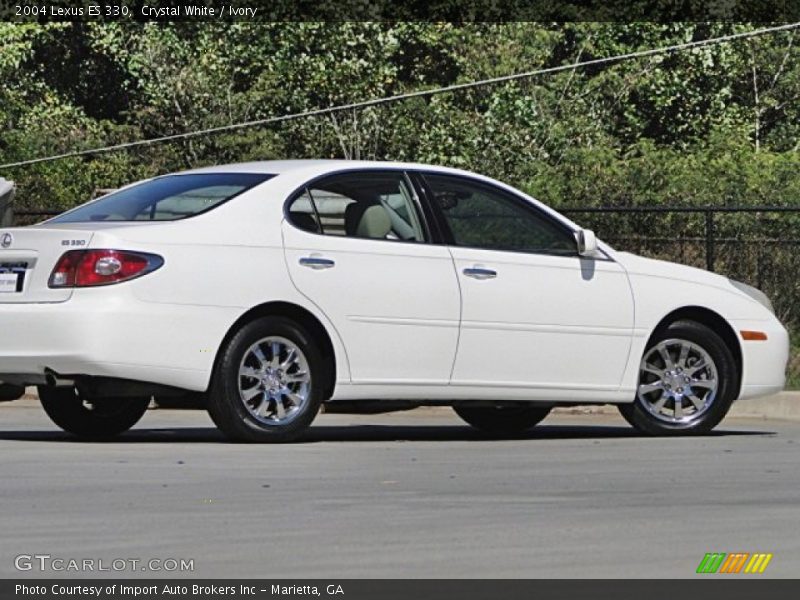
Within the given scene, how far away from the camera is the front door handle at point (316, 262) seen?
1177 centimetres

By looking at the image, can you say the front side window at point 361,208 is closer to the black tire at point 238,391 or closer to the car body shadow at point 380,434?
the black tire at point 238,391

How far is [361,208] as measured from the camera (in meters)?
12.2

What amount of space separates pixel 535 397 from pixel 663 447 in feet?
2.80

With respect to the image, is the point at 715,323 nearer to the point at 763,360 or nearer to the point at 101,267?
the point at 763,360

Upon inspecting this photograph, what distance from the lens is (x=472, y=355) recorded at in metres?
12.3

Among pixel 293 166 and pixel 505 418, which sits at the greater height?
pixel 293 166

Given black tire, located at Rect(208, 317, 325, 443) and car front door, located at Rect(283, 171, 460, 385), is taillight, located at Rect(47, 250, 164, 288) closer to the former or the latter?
black tire, located at Rect(208, 317, 325, 443)

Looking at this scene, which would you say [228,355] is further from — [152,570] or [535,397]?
[152,570]

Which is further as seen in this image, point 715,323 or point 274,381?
point 715,323

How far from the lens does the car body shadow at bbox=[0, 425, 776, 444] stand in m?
12.5

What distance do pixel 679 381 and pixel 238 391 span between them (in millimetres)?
2901

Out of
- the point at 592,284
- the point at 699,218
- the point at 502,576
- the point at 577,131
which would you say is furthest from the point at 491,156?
the point at 502,576
